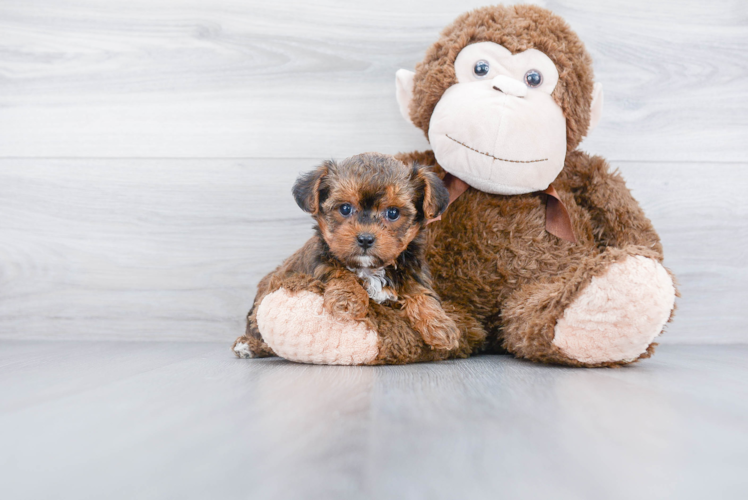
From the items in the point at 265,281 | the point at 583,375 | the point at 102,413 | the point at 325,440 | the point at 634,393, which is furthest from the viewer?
the point at 265,281

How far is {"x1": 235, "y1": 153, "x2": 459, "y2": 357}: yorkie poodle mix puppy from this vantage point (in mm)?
1330

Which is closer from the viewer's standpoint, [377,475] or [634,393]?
[377,475]

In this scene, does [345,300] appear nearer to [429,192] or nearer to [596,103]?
[429,192]

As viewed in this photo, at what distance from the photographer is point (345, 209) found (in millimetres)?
1366

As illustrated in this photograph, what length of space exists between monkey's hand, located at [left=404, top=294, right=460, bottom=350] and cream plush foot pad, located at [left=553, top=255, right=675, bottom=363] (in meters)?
0.28

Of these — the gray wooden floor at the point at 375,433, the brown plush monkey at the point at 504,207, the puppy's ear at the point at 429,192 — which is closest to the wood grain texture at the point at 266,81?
the brown plush monkey at the point at 504,207

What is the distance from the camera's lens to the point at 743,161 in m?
2.05

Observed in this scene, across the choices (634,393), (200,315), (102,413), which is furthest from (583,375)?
(200,315)

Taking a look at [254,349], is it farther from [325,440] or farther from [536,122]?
[536,122]

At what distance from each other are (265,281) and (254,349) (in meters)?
0.22

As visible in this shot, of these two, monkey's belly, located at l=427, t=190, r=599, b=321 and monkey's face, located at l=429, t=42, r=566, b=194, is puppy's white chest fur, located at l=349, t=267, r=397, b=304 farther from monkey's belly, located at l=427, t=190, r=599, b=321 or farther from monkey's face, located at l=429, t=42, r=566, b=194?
monkey's face, located at l=429, t=42, r=566, b=194

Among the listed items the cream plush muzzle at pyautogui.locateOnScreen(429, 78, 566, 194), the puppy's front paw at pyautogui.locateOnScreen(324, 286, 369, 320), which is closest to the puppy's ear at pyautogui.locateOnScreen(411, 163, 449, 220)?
the cream plush muzzle at pyautogui.locateOnScreen(429, 78, 566, 194)

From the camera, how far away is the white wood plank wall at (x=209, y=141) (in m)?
2.06

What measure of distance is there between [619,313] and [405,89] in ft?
3.27
